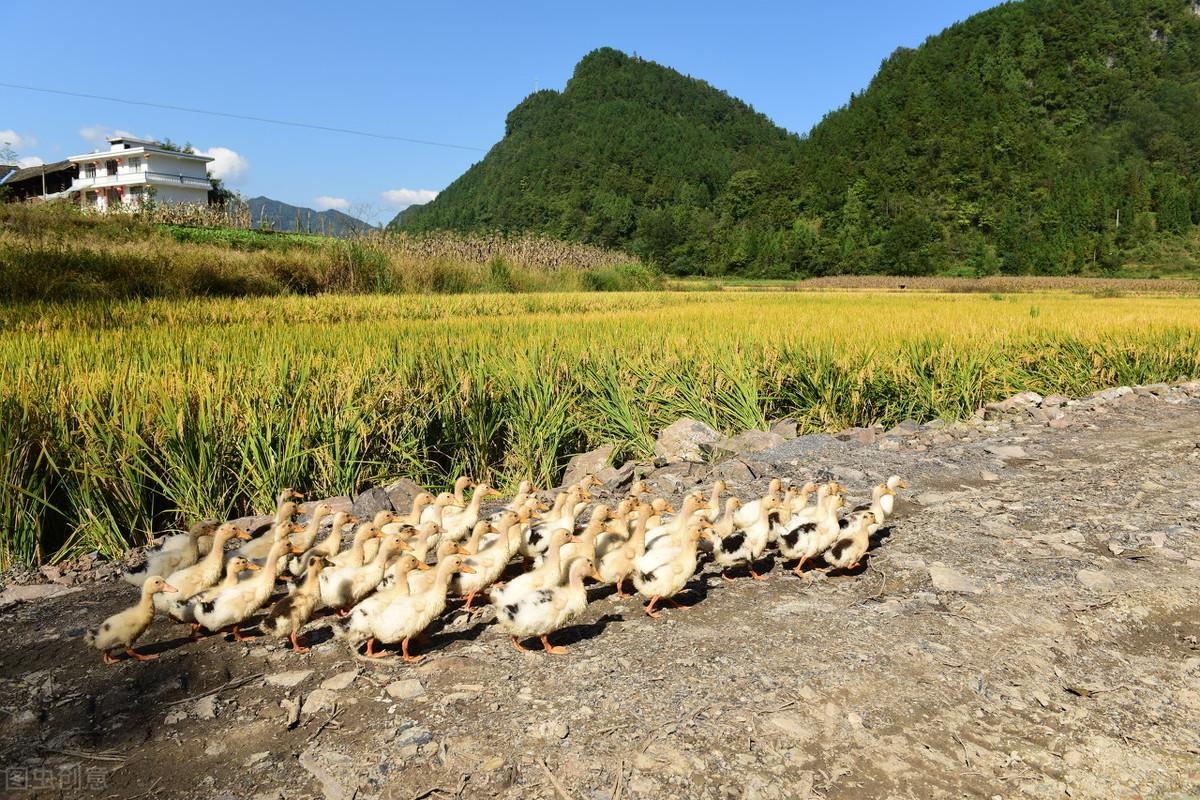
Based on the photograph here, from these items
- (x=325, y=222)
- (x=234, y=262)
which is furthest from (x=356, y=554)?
(x=325, y=222)

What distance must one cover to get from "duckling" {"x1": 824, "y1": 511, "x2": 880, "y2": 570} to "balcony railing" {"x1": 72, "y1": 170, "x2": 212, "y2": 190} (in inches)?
3031

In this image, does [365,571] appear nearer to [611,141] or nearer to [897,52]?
[611,141]

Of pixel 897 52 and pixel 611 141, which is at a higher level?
pixel 897 52

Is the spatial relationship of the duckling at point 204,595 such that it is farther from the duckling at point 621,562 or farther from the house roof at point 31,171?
the house roof at point 31,171

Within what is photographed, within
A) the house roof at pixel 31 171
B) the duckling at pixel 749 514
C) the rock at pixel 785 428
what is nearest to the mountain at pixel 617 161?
the house roof at pixel 31 171

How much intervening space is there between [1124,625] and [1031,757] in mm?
1420

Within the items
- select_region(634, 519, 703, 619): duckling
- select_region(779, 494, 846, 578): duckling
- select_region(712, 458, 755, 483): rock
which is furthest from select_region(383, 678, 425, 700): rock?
select_region(712, 458, 755, 483): rock

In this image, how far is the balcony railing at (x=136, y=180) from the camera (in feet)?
220

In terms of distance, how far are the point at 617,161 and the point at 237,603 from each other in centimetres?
13297

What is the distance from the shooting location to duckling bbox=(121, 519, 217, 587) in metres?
3.69

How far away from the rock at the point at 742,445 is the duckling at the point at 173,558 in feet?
13.1

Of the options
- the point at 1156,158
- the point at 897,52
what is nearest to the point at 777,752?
the point at 1156,158

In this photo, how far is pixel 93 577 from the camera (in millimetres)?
3932

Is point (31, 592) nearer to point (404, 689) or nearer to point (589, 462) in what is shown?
point (404, 689)
